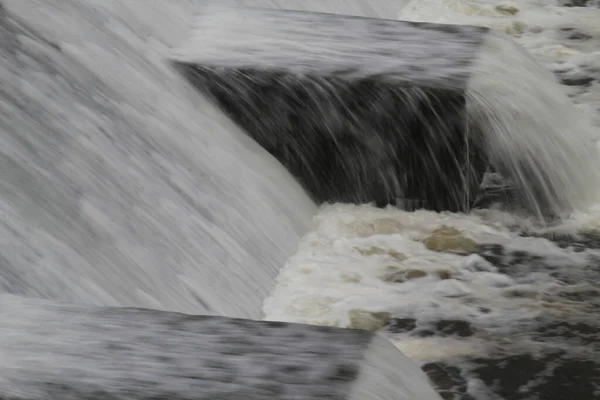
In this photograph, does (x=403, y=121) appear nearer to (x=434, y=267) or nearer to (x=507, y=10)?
(x=434, y=267)

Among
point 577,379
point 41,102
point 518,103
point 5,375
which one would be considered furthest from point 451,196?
point 5,375

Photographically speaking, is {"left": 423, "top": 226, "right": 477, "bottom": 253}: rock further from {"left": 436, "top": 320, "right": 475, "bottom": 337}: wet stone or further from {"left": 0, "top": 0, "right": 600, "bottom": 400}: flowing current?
{"left": 436, "top": 320, "right": 475, "bottom": 337}: wet stone

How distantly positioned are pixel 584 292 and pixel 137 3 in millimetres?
1667

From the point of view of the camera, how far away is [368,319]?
277 centimetres

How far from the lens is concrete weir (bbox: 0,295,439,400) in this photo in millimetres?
1881

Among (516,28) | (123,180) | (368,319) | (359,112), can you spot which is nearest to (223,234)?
(123,180)

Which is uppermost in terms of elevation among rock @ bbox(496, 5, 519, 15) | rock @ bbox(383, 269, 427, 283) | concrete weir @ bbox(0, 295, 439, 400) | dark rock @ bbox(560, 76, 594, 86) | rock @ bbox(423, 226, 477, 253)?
rock @ bbox(496, 5, 519, 15)

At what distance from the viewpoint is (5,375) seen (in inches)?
76.7

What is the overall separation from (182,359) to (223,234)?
1054 millimetres

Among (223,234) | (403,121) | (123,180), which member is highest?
(403,121)

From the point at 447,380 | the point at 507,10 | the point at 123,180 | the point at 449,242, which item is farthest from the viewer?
the point at 507,10

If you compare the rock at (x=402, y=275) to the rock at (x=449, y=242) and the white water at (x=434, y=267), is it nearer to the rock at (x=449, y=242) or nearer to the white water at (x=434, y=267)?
the white water at (x=434, y=267)

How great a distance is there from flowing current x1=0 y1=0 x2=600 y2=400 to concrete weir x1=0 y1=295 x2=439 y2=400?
34cm

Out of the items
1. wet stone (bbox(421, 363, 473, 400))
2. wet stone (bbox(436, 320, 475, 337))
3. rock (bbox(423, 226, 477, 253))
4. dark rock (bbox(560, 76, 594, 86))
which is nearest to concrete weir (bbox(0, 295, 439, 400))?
wet stone (bbox(421, 363, 473, 400))
